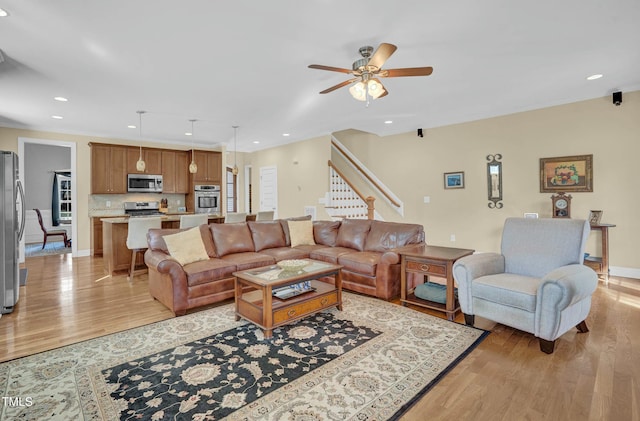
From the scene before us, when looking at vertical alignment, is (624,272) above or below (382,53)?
below

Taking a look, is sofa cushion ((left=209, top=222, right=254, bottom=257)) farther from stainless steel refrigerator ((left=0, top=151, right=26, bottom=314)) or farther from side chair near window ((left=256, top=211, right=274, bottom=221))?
stainless steel refrigerator ((left=0, top=151, right=26, bottom=314))

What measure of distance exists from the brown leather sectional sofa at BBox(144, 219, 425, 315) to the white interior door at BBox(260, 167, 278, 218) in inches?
144

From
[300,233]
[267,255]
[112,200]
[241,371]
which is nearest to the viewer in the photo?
[241,371]

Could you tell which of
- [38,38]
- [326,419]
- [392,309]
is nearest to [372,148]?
[392,309]

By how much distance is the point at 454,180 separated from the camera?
236 inches

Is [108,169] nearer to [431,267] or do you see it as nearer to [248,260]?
[248,260]

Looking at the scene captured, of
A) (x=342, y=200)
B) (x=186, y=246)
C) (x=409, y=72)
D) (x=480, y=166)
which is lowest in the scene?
(x=186, y=246)

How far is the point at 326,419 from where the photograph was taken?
168cm

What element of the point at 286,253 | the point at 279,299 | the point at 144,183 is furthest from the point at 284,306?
the point at 144,183

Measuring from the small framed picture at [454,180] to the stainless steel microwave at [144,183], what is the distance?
635 centimetres

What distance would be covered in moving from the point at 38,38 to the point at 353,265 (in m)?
3.81

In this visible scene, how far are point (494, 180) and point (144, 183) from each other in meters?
7.25

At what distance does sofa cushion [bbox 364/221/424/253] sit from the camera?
3.98 meters

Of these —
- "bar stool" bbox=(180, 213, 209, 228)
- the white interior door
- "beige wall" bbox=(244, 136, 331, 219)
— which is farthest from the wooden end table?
the white interior door
